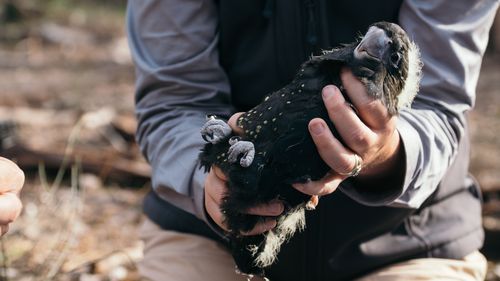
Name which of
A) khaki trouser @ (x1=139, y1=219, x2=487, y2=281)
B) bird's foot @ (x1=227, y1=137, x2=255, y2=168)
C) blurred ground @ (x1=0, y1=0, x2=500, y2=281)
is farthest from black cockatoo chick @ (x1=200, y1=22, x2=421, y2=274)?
blurred ground @ (x1=0, y1=0, x2=500, y2=281)

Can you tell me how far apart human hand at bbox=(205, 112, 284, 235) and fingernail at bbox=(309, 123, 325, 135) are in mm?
200

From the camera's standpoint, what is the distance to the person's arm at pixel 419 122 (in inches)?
67.1

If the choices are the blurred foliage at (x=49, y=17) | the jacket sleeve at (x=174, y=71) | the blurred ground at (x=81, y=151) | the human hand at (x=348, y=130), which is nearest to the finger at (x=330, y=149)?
the human hand at (x=348, y=130)

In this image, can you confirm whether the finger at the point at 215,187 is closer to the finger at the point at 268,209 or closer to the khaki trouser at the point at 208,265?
the finger at the point at 268,209

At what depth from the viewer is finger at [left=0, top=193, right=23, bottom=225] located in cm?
172

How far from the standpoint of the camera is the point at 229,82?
8.39ft

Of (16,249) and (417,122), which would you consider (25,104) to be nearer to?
(16,249)

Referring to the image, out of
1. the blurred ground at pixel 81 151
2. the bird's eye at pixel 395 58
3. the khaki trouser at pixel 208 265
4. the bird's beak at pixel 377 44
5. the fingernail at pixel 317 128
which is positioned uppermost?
the bird's beak at pixel 377 44

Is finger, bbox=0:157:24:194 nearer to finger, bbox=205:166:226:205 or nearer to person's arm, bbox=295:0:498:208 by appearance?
finger, bbox=205:166:226:205

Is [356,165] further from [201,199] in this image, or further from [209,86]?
[209,86]

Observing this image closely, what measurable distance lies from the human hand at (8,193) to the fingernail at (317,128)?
683mm

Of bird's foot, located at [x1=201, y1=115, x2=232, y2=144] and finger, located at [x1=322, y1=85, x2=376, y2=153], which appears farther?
bird's foot, located at [x1=201, y1=115, x2=232, y2=144]

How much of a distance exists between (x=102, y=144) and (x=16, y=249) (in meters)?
1.36

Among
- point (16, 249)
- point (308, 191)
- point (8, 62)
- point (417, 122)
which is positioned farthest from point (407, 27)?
point (8, 62)
